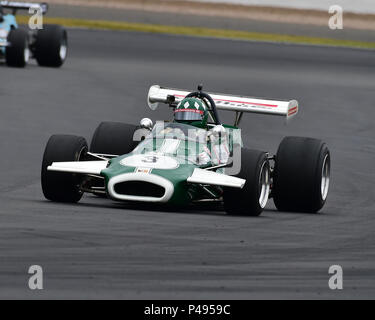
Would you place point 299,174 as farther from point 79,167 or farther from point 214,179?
point 79,167

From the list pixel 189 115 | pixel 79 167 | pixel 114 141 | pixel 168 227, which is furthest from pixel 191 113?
pixel 168 227

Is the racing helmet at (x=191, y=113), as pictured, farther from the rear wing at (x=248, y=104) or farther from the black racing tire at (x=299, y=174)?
the black racing tire at (x=299, y=174)

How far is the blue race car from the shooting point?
108 ft

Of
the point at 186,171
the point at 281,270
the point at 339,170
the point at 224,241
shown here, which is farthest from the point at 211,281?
the point at 339,170

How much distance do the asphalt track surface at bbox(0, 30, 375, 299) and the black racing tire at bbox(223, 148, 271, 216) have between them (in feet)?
0.61

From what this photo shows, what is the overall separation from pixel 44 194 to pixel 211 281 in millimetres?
5005

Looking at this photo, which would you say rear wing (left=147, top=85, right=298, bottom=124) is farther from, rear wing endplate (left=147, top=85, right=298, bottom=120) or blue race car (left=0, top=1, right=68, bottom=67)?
blue race car (left=0, top=1, right=68, bottom=67)

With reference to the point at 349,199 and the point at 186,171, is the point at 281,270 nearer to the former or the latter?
the point at 186,171

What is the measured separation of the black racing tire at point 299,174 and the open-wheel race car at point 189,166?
1 cm

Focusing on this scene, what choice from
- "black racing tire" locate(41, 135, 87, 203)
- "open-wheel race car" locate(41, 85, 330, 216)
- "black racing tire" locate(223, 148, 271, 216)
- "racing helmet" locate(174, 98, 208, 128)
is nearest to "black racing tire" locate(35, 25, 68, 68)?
"open-wheel race car" locate(41, 85, 330, 216)

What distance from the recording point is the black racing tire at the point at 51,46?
3500 centimetres

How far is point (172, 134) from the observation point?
1559cm

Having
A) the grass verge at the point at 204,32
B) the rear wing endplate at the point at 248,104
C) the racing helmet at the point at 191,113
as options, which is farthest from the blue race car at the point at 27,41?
the racing helmet at the point at 191,113
